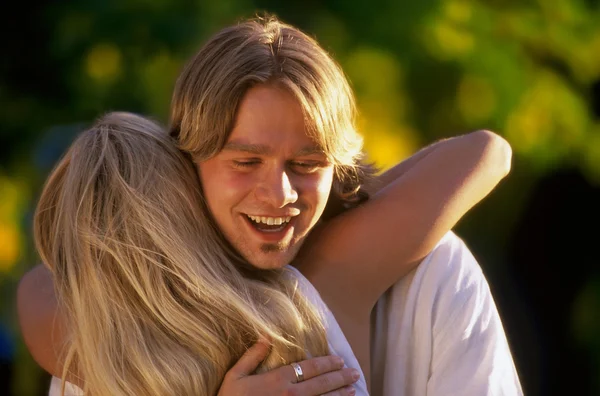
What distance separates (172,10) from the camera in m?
3.73

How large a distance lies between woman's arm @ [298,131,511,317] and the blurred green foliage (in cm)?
170

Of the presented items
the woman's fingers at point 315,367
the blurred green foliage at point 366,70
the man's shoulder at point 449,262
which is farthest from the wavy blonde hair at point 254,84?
the blurred green foliage at point 366,70

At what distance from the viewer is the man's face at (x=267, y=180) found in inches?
72.5

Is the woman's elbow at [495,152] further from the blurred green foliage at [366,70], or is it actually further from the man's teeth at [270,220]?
the blurred green foliage at [366,70]

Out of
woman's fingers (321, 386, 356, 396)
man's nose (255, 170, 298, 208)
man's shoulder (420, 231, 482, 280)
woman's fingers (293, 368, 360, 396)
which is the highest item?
man's nose (255, 170, 298, 208)

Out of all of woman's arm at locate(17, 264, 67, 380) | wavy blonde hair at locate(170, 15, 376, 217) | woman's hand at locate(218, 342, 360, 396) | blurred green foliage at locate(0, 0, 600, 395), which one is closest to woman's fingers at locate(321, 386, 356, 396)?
woman's hand at locate(218, 342, 360, 396)

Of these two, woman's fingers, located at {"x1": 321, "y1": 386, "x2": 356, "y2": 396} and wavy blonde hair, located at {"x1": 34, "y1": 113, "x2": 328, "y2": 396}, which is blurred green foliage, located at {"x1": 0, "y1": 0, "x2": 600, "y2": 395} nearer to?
wavy blonde hair, located at {"x1": 34, "y1": 113, "x2": 328, "y2": 396}

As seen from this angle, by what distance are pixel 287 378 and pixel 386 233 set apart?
395mm

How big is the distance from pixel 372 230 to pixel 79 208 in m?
0.61

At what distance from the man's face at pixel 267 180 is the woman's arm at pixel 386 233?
0.40 feet

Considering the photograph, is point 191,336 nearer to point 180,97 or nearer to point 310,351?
point 310,351

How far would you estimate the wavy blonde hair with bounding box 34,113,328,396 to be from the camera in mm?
1849

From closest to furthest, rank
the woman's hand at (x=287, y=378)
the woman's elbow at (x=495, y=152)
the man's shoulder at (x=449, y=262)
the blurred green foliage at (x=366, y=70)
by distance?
the woman's hand at (x=287, y=378) < the man's shoulder at (x=449, y=262) < the woman's elbow at (x=495, y=152) < the blurred green foliage at (x=366, y=70)

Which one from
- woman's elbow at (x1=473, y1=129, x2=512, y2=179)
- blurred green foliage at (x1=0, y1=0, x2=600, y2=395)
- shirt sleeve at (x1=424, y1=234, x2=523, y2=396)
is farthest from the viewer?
blurred green foliage at (x1=0, y1=0, x2=600, y2=395)
